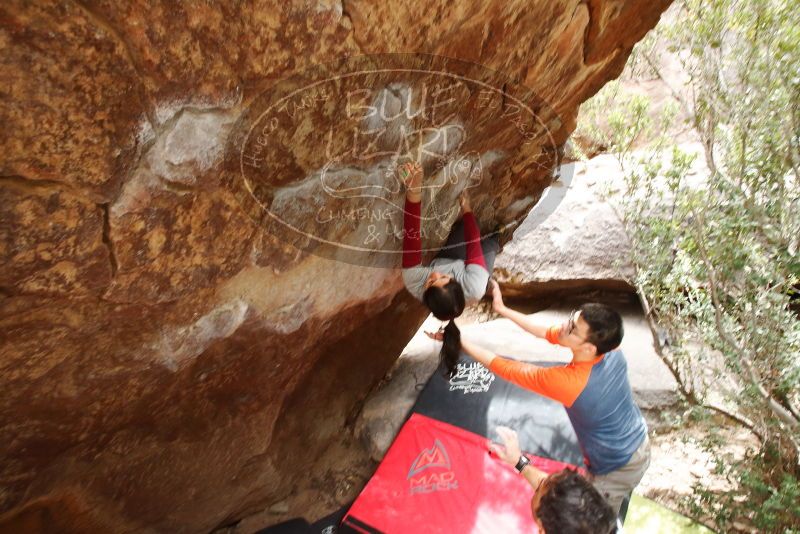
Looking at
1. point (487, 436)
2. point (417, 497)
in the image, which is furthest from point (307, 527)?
point (487, 436)

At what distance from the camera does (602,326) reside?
109 inches

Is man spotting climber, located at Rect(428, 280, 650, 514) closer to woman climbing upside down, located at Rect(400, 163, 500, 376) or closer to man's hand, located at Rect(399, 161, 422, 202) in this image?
woman climbing upside down, located at Rect(400, 163, 500, 376)

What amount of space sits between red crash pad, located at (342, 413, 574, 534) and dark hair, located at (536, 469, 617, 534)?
5.02 feet

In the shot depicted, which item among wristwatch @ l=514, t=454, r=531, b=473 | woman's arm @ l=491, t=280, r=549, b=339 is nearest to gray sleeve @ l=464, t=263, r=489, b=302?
woman's arm @ l=491, t=280, r=549, b=339

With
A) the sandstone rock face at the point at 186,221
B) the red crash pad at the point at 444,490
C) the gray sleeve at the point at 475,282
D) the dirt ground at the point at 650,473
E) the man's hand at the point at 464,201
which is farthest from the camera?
the dirt ground at the point at 650,473

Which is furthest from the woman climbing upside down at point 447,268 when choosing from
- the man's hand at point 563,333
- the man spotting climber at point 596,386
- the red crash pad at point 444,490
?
the red crash pad at point 444,490

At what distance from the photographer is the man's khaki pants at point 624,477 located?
129 inches

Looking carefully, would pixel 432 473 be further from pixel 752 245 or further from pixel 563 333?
pixel 752 245

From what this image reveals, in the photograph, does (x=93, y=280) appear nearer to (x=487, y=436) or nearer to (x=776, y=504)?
(x=487, y=436)

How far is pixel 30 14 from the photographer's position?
1420 mm

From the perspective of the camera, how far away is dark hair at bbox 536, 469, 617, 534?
92.7 inches

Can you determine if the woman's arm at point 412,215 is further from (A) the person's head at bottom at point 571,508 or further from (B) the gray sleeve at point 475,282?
(A) the person's head at bottom at point 571,508

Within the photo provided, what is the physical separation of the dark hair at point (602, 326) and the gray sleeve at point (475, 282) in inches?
35.7

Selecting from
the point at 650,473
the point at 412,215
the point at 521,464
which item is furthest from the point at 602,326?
the point at 650,473
